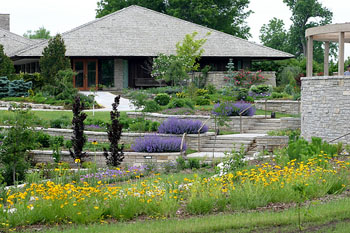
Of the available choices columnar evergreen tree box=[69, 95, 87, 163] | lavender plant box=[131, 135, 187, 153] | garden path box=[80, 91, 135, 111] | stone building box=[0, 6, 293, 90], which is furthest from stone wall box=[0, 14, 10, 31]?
columnar evergreen tree box=[69, 95, 87, 163]

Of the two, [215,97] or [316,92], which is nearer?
[316,92]

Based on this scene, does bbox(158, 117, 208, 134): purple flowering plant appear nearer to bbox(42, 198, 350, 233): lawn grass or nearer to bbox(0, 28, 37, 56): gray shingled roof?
bbox(42, 198, 350, 233): lawn grass

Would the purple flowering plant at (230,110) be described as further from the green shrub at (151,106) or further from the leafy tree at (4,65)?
the leafy tree at (4,65)

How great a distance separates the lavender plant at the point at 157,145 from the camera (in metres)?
17.9

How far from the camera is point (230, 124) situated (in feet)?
73.0

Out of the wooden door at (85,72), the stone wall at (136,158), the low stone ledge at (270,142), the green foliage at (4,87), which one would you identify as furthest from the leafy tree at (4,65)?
the low stone ledge at (270,142)

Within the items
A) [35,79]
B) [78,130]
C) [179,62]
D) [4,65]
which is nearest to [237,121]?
[78,130]

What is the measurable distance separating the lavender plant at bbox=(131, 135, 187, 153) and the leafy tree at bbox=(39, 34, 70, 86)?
1568 cm

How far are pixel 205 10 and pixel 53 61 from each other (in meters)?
20.6

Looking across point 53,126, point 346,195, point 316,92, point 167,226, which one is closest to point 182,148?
point 316,92

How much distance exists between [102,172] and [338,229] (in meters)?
6.99

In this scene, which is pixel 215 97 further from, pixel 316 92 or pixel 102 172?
pixel 102 172

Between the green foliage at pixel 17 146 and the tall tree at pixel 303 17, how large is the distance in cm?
4854

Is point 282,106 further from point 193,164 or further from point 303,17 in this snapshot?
point 303,17
